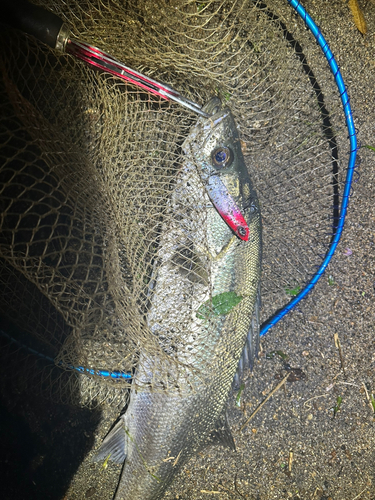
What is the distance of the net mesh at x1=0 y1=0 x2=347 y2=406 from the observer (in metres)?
1.71

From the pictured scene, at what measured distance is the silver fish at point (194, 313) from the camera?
6.03ft

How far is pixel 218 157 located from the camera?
188cm

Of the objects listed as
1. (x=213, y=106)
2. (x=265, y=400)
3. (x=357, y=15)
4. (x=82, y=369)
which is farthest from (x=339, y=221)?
(x=82, y=369)

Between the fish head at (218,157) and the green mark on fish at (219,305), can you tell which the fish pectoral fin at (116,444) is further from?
the fish head at (218,157)

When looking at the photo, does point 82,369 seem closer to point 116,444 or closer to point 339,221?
point 116,444

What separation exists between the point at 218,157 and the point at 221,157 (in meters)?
0.02

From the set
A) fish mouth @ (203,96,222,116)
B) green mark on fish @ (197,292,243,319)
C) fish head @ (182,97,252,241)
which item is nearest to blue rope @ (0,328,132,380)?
green mark on fish @ (197,292,243,319)

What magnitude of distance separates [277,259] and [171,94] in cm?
134

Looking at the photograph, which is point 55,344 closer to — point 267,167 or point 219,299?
point 219,299

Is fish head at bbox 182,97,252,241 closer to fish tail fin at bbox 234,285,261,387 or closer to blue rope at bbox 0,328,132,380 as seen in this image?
fish tail fin at bbox 234,285,261,387

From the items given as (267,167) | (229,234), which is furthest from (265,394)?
(267,167)

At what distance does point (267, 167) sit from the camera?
2.31 meters

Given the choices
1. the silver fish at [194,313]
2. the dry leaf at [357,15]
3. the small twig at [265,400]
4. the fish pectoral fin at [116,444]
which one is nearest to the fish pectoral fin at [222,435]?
the silver fish at [194,313]

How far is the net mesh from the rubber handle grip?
207 millimetres
